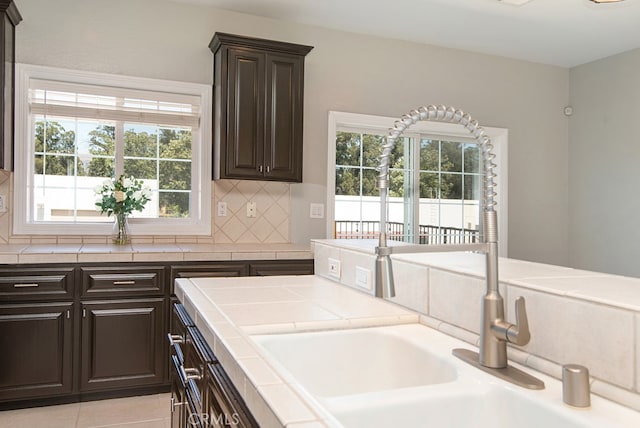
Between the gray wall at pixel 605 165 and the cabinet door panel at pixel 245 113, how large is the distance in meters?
3.50

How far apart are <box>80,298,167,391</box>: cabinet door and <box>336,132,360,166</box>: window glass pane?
6.71ft

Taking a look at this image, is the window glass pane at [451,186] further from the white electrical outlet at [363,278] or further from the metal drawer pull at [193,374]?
the metal drawer pull at [193,374]

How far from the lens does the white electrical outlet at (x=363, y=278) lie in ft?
5.84

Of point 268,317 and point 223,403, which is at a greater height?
point 268,317

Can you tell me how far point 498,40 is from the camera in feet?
15.2

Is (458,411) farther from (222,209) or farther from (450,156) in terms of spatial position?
(450,156)

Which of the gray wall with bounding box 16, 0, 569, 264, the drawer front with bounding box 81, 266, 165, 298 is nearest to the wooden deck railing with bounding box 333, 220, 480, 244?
the gray wall with bounding box 16, 0, 569, 264

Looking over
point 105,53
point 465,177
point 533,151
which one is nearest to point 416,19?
point 465,177

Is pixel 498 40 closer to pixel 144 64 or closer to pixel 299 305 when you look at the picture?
pixel 144 64

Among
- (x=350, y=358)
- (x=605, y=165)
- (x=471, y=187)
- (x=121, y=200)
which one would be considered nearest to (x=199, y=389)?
(x=350, y=358)

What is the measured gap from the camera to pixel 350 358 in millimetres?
1337

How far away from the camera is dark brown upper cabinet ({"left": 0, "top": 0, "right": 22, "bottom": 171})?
3.16 m

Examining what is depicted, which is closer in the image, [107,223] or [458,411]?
[458,411]

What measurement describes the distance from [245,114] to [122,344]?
5.75ft
